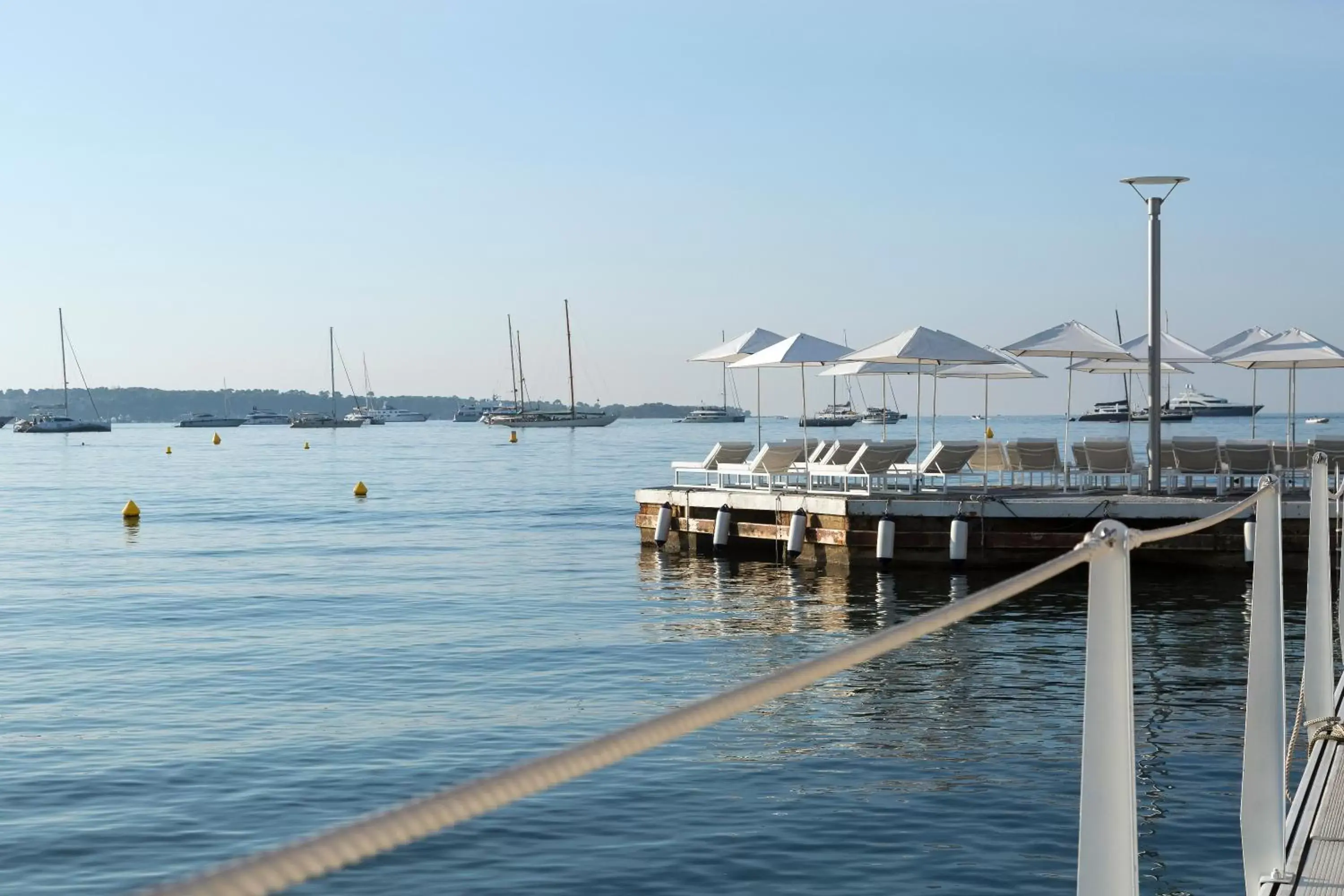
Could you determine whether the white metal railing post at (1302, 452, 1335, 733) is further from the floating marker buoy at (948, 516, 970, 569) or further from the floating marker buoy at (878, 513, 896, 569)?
the floating marker buoy at (878, 513, 896, 569)

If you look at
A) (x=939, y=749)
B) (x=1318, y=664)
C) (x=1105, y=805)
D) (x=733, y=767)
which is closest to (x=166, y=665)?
(x=733, y=767)

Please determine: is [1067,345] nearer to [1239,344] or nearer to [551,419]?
[1239,344]

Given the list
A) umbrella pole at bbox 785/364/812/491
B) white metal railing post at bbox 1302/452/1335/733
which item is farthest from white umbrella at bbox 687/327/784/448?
white metal railing post at bbox 1302/452/1335/733

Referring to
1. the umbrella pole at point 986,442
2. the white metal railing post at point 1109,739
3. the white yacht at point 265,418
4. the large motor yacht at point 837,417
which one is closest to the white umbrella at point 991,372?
the umbrella pole at point 986,442

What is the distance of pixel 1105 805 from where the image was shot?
2674mm

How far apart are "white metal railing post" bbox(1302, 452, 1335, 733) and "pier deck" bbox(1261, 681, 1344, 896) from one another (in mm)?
270

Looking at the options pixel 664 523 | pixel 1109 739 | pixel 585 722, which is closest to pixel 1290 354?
pixel 664 523

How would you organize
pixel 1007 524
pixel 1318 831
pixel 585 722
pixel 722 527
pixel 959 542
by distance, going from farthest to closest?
pixel 722 527 → pixel 1007 524 → pixel 959 542 → pixel 585 722 → pixel 1318 831

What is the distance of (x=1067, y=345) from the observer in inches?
946

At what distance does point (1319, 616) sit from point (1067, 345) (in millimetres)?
18464

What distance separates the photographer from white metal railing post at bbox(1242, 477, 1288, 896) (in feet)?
15.3

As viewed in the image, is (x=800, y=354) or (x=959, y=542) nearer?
(x=959, y=542)

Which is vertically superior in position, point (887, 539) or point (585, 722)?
point (887, 539)

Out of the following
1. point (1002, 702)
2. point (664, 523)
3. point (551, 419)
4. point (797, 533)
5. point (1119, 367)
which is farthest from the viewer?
point (551, 419)
